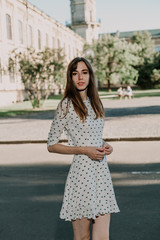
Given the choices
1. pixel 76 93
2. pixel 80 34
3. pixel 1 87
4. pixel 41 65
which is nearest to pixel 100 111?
pixel 76 93

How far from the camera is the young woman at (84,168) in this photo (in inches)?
96.9

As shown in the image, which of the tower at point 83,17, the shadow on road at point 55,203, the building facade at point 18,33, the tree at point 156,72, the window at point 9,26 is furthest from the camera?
the tower at point 83,17

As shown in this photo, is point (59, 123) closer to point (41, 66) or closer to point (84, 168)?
point (84, 168)

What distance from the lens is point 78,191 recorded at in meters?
2.47

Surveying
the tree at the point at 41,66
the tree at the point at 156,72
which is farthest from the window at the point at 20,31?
the tree at the point at 156,72

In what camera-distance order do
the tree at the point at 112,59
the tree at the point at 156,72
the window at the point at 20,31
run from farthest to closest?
the tree at the point at 156,72, the tree at the point at 112,59, the window at the point at 20,31

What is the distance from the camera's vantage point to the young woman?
246 centimetres

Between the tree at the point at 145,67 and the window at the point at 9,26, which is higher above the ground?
the window at the point at 9,26

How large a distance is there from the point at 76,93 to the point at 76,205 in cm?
85

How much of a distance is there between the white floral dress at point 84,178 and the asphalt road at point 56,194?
1.45 m

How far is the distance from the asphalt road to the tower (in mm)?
64883

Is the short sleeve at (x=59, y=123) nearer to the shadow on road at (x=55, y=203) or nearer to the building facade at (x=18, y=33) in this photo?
the shadow on road at (x=55, y=203)

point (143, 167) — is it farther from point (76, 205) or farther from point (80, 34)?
point (80, 34)

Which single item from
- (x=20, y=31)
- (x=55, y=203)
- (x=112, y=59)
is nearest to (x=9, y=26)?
(x=20, y=31)
